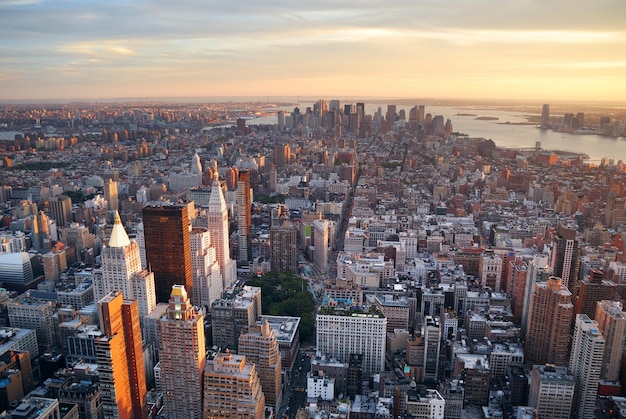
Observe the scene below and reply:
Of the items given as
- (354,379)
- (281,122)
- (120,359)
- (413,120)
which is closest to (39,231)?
(120,359)

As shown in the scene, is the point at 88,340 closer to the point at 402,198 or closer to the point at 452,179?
the point at 402,198

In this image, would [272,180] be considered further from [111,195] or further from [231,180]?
[111,195]

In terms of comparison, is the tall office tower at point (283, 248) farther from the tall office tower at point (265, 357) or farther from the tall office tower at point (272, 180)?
the tall office tower at point (272, 180)

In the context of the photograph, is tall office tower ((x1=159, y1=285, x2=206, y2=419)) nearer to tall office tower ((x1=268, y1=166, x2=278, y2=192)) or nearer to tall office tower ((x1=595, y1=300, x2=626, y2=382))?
tall office tower ((x1=595, y1=300, x2=626, y2=382))

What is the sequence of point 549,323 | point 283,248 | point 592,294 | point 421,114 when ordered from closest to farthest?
point 549,323 → point 592,294 → point 283,248 → point 421,114

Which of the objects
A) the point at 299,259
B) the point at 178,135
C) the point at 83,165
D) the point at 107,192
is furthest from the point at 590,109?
the point at 178,135

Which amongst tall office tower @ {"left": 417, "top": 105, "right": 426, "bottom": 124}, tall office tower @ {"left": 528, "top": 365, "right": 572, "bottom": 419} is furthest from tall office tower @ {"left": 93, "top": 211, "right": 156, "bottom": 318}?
tall office tower @ {"left": 417, "top": 105, "right": 426, "bottom": 124}

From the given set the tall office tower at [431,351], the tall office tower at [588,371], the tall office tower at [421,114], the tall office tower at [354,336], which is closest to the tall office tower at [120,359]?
the tall office tower at [354,336]

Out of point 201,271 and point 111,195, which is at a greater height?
point 111,195
